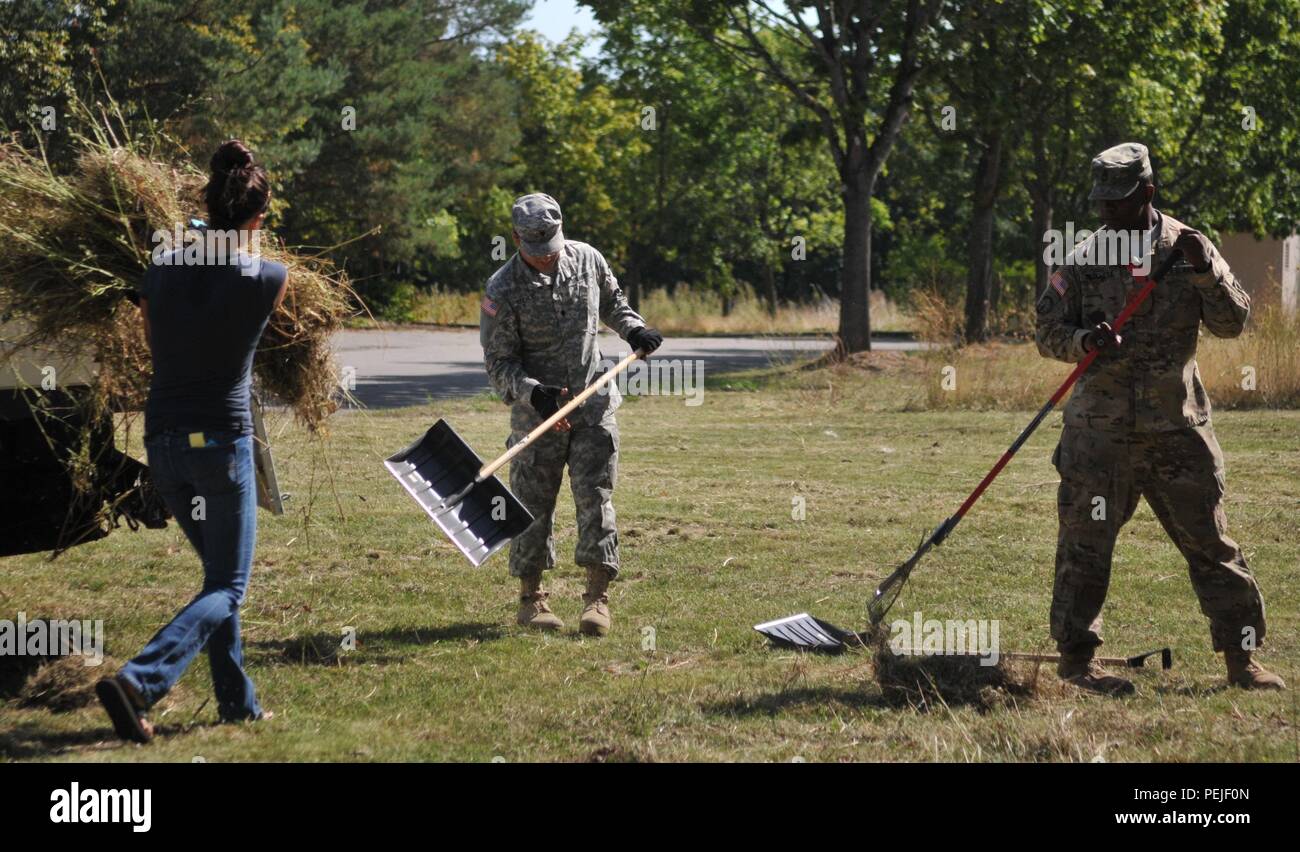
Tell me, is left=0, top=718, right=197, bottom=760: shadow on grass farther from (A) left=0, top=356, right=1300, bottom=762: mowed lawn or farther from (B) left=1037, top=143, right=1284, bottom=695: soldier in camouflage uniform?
(B) left=1037, top=143, right=1284, bottom=695: soldier in camouflage uniform

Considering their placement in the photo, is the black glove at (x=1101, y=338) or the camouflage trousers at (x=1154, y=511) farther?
the camouflage trousers at (x=1154, y=511)

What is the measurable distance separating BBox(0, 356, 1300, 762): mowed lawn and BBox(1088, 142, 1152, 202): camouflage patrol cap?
1.94 m

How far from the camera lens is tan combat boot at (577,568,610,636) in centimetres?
693

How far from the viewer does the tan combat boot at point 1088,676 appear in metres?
5.73

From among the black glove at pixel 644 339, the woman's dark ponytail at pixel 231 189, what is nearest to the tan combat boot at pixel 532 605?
the black glove at pixel 644 339

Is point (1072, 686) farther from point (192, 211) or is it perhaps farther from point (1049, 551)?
point (192, 211)

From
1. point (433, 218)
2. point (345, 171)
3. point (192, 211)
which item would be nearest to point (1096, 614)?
point (192, 211)

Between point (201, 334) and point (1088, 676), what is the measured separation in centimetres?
369

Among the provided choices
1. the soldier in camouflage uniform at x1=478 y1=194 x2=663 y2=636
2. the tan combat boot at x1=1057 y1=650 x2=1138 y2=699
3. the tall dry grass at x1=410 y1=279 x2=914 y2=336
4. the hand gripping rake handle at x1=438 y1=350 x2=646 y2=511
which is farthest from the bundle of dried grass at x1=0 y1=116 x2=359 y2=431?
the tall dry grass at x1=410 y1=279 x2=914 y2=336

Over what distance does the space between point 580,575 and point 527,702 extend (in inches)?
104

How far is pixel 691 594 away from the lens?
784 cm

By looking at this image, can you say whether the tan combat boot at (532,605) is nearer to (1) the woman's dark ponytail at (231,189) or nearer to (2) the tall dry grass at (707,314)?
(1) the woman's dark ponytail at (231,189)

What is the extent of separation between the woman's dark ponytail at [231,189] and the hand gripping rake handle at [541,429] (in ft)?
5.36

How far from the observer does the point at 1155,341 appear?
221 inches
